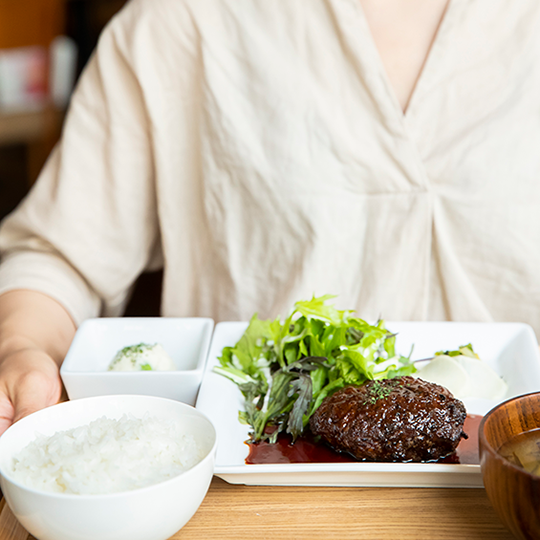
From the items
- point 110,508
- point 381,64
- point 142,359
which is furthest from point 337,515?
point 381,64

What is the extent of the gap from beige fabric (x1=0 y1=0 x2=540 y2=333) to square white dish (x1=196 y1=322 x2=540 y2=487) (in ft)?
0.72

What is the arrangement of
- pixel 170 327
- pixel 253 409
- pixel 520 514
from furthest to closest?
1. pixel 170 327
2. pixel 253 409
3. pixel 520 514

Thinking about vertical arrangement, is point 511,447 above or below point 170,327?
above

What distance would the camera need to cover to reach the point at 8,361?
83cm

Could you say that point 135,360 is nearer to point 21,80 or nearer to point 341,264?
point 341,264

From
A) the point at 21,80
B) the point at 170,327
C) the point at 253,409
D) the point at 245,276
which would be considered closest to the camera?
the point at 253,409

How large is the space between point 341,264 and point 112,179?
49 centimetres

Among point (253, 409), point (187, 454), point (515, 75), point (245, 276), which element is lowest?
point (245, 276)

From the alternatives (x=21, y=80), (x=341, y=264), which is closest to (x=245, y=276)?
(x=341, y=264)

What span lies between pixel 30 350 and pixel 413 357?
575 millimetres

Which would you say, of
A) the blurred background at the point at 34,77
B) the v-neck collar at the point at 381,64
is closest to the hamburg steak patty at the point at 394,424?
the v-neck collar at the point at 381,64

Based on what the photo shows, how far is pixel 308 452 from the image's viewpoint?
72cm

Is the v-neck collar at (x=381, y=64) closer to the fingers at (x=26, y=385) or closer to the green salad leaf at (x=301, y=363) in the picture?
the green salad leaf at (x=301, y=363)

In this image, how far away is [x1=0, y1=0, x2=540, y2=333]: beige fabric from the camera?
113 cm
